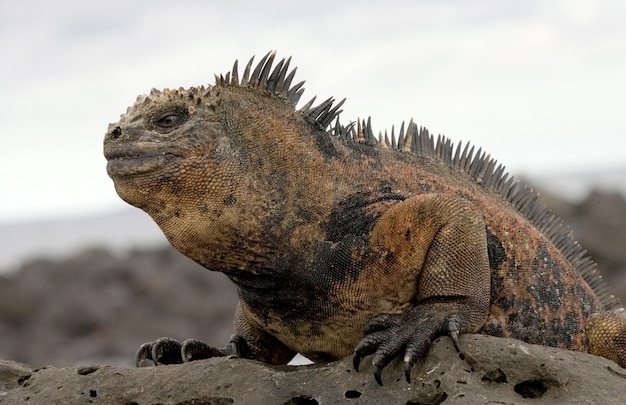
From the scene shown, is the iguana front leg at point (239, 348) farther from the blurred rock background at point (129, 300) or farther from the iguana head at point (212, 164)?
the blurred rock background at point (129, 300)

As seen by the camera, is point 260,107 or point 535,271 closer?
point 260,107

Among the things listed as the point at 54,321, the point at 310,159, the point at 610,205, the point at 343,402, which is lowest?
the point at 343,402

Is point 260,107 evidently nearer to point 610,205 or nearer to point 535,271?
point 535,271

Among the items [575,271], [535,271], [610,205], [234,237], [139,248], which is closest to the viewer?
[234,237]

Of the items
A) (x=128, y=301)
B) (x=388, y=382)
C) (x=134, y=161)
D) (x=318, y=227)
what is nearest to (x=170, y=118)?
(x=134, y=161)

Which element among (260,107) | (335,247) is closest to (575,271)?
(335,247)

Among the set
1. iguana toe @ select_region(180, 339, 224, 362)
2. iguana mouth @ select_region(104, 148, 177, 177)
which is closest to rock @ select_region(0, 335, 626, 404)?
iguana toe @ select_region(180, 339, 224, 362)

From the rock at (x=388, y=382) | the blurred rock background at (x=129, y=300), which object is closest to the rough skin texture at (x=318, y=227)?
the rock at (x=388, y=382)
